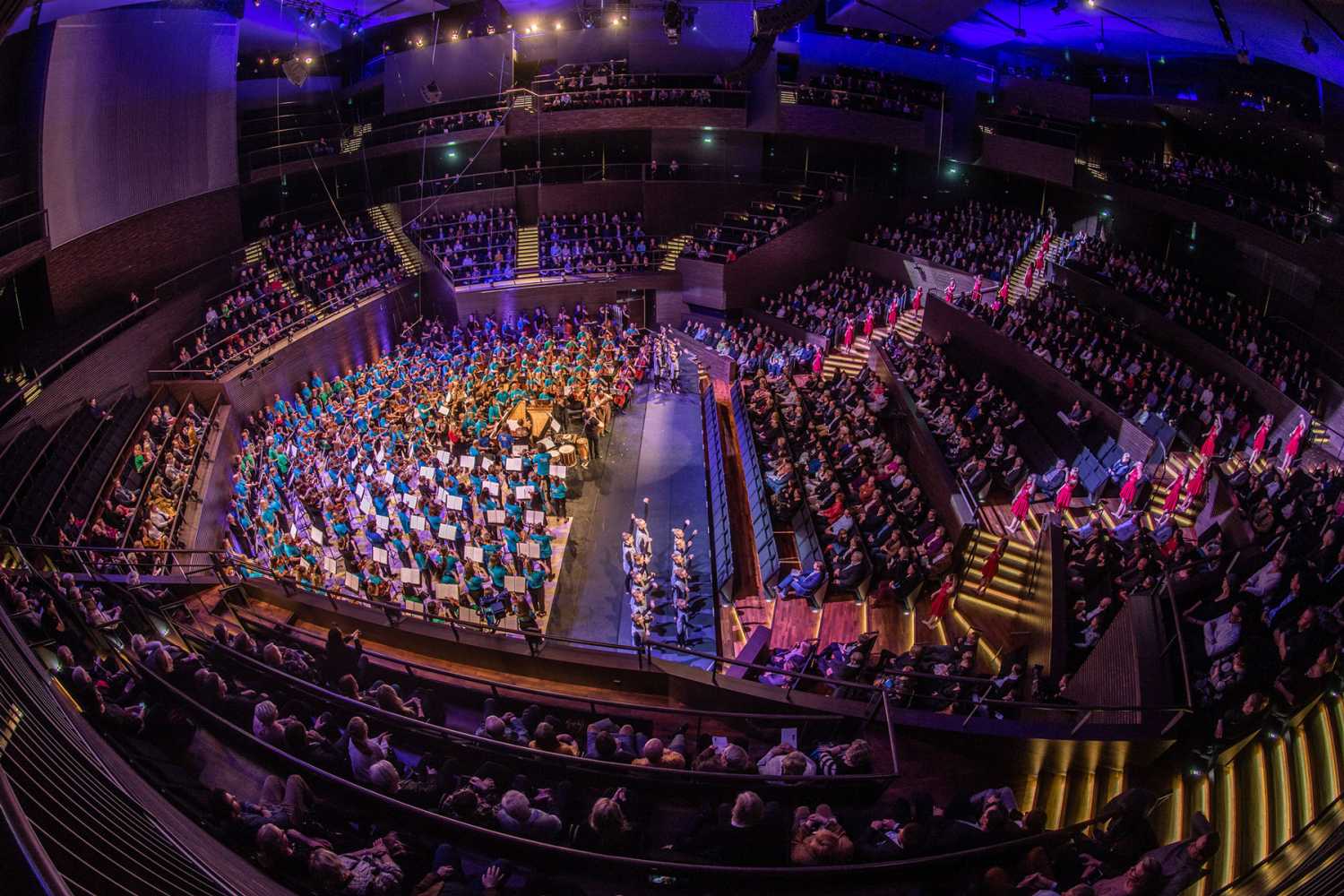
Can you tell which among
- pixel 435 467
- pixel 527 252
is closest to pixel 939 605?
pixel 435 467

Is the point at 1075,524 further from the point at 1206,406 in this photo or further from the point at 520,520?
the point at 520,520

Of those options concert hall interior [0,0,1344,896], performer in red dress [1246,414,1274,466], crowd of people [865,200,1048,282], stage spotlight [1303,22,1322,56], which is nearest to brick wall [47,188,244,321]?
concert hall interior [0,0,1344,896]

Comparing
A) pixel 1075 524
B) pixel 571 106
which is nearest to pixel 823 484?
pixel 1075 524

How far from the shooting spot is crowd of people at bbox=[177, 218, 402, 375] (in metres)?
19.3

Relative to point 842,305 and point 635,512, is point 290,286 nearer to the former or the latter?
point 635,512

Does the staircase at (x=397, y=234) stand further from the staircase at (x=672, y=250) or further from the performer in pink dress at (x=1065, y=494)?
the performer in pink dress at (x=1065, y=494)

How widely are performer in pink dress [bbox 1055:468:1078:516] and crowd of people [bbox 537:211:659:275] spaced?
16831 millimetres

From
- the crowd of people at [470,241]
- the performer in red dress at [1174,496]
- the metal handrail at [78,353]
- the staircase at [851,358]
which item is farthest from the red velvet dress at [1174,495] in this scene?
the crowd of people at [470,241]

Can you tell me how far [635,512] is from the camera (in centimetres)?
1630

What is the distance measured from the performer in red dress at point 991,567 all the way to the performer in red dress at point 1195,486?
304cm

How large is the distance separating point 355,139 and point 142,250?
391 inches

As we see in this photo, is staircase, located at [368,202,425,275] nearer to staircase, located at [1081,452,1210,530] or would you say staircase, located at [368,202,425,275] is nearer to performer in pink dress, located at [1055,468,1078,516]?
performer in pink dress, located at [1055,468,1078,516]

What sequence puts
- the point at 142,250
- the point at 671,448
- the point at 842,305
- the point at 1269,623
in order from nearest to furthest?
the point at 1269,623
the point at 671,448
the point at 142,250
the point at 842,305

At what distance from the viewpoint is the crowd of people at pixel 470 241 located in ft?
86.9
